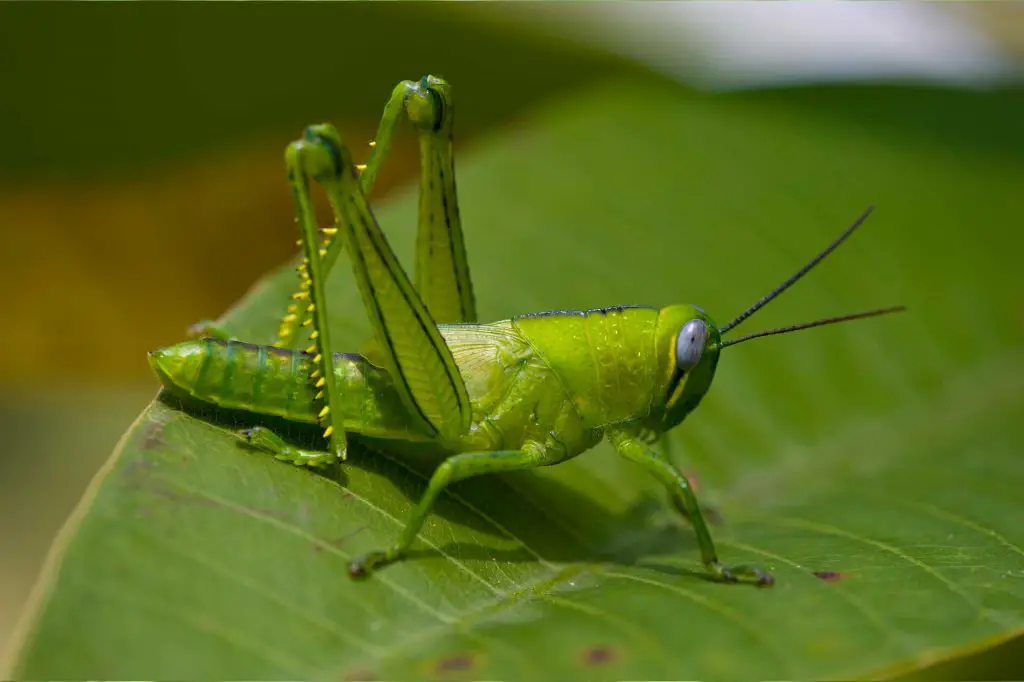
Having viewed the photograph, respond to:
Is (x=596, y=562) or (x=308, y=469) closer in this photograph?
(x=308, y=469)

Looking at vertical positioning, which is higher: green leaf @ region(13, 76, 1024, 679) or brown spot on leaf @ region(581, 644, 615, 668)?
green leaf @ region(13, 76, 1024, 679)

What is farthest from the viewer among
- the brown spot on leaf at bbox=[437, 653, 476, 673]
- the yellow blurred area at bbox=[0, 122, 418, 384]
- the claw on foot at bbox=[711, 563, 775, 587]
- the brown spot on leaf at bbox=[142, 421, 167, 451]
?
the yellow blurred area at bbox=[0, 122, 418, 384]

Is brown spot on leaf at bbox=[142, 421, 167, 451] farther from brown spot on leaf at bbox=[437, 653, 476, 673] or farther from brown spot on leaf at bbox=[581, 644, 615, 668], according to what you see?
brown spot on leaf at bbox=[581, 644, 615, 668]

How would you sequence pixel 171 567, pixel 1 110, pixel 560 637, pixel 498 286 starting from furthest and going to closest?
pixel 1 110 → pixel 498 286 → pixel 560 637 → pixel 171 567

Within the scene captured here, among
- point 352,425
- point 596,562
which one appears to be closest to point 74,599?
point 352,425

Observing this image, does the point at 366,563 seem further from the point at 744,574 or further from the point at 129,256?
the point at 129,256

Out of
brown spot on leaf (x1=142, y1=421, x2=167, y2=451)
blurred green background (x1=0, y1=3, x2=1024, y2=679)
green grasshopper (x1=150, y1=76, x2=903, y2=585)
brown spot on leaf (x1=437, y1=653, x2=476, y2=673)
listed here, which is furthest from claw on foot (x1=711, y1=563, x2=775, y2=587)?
blurred green background (x1=0, y1=3, x2=1024, y2=679)

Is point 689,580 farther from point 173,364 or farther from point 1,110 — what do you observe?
point 1,110

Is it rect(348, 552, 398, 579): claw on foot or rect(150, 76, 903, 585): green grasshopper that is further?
rect(150, 76, 903, 585): green grasshopper
